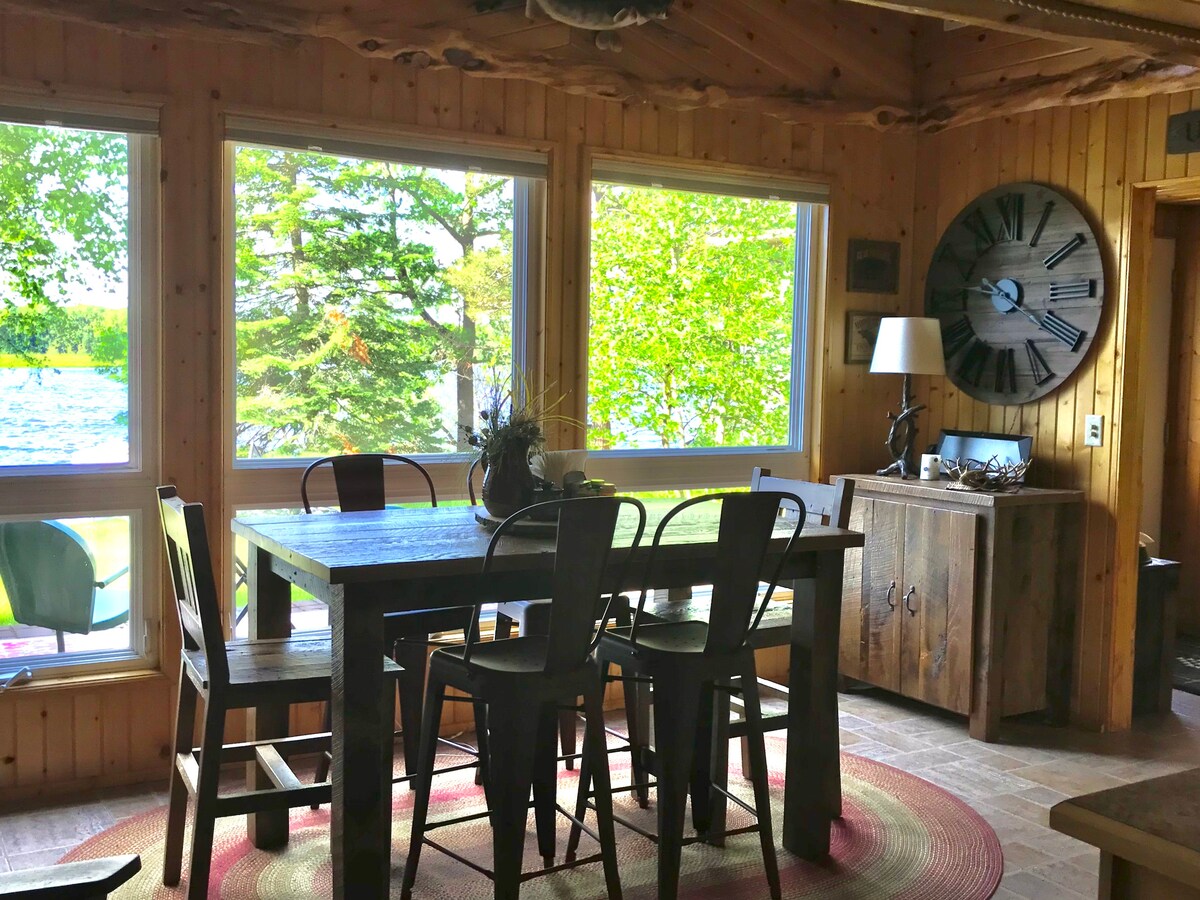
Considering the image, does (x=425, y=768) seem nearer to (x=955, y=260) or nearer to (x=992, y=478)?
(x=992, y=478)

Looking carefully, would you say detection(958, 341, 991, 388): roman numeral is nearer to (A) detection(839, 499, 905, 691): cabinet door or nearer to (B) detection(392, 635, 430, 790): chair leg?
(A) detection(839, 499, 905, 691): cabinet door

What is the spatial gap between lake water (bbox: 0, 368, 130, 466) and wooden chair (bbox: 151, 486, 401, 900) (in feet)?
3.10

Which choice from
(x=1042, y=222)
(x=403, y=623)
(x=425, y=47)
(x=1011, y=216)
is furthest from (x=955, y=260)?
(x=403, y=623)

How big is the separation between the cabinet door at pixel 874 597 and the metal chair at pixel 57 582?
274 cm

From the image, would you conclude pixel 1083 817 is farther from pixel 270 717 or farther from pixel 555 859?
pixel 270 717

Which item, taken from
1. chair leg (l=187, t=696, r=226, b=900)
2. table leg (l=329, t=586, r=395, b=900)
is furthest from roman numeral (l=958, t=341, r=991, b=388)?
chair leg (l=187, t=696, r=226, b=900)

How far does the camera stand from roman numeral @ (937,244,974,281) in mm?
4969

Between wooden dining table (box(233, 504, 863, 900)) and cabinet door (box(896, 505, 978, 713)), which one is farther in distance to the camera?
cabinet door (box(896, 505, 978, 713))

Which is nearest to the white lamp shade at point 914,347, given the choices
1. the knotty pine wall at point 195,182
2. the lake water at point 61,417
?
the knotty pine wall at point 195,182

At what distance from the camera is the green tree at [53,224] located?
3564 mm

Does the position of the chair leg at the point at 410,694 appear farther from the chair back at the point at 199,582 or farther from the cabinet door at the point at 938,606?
the cabinet door at the point at 938,606

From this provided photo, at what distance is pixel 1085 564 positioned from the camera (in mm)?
4500

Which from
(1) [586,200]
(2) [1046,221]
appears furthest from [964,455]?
(1) [586,200]

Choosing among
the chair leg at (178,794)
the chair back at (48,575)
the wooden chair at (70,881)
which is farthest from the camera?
the chair back at (48,575)
